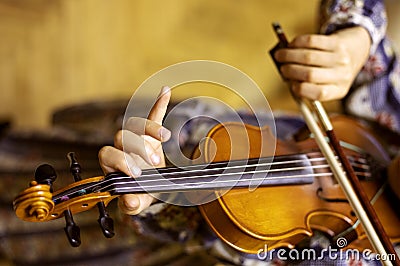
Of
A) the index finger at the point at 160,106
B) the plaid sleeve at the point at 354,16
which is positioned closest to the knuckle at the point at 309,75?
the plaid sleeve at the point at 354,16

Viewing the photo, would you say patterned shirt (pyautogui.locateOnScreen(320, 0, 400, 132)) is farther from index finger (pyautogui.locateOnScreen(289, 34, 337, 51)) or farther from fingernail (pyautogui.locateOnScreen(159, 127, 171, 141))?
fingernail (pyautogui.locateOnScreen(159, 127, 171, 141))

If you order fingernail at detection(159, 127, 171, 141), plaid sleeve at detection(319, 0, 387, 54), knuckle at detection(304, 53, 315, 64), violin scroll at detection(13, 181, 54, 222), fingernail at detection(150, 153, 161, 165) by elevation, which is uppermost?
plaid sleeve at detection(319, 0, 387, 54)

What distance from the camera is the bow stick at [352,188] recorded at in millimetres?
587

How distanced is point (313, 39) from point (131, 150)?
0.96ft

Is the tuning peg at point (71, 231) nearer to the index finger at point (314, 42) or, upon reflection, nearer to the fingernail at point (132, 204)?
the fingernail at point (132, 204)

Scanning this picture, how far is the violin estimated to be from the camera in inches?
19.7

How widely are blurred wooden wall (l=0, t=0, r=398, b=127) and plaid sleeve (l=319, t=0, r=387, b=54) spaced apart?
54 centimetres

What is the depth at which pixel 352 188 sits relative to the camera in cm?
61

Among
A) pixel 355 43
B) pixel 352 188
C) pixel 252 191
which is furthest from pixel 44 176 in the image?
pixel 355 43

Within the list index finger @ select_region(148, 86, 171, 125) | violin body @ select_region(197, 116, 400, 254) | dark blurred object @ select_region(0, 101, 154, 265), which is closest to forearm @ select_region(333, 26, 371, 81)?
violin body @ select_region(197, 116, 400, 254)

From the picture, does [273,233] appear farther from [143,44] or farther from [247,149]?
[143,44]

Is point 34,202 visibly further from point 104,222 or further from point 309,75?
point 309,75

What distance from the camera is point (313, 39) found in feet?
2.26

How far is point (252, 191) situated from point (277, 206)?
4 centimetres
